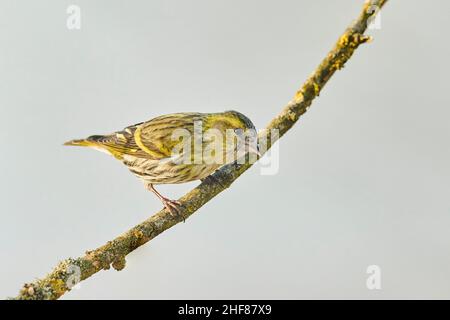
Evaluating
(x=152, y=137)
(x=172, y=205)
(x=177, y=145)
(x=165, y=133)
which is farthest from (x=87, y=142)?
(x=172, y=205)

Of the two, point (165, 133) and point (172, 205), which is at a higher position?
point (165, 133)

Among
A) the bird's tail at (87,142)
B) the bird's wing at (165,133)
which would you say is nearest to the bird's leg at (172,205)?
the bird's wing at (165,133)

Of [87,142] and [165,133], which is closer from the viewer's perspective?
[165,133]

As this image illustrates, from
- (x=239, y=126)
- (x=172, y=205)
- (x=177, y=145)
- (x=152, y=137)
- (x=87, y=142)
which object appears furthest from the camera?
(x=87, y=142)

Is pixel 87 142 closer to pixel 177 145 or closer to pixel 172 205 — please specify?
pixel 177 145

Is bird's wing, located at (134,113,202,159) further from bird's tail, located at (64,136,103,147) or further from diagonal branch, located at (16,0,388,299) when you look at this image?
diagonal branch, located at (16,0,388,299)
